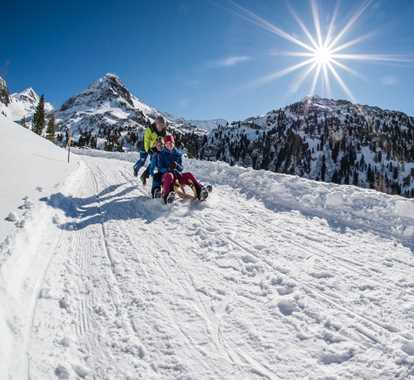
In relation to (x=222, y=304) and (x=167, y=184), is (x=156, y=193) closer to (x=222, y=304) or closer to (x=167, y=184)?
(x=167, y=184)

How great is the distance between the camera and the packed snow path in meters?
2.94

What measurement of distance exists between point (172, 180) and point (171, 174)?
0.22m

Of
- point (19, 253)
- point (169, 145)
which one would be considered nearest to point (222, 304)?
point (19, 253)

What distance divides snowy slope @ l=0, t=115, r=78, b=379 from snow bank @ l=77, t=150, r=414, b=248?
5.64m

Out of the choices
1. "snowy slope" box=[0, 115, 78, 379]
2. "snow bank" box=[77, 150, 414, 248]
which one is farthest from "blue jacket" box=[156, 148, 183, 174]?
"snowy slope" box=[0, 115, 78, 379]

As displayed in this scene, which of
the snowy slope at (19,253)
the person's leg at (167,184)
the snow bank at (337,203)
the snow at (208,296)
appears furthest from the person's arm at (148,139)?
the snow at (208,296)

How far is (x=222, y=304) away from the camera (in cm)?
386

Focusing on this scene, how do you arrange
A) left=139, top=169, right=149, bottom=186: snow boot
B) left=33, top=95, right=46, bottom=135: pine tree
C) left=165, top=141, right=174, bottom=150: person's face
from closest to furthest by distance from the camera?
1. left=165, top=141, right=174, bottom=150: person's face
2. left=139, top=169, right=149, bottom=186: snow boot
3. left=33, top=95, right=46, bottom=135: pine tree

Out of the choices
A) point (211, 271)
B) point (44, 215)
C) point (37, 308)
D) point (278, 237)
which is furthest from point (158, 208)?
point (37, 308)

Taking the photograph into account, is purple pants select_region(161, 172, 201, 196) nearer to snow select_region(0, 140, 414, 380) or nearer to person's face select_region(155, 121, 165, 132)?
snow select_region(0, 140, 414, 380)

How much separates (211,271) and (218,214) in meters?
3.10

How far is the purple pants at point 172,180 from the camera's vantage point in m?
8.62

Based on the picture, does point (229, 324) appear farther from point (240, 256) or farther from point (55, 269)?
point (55, 269)

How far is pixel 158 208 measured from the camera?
8375 mm
